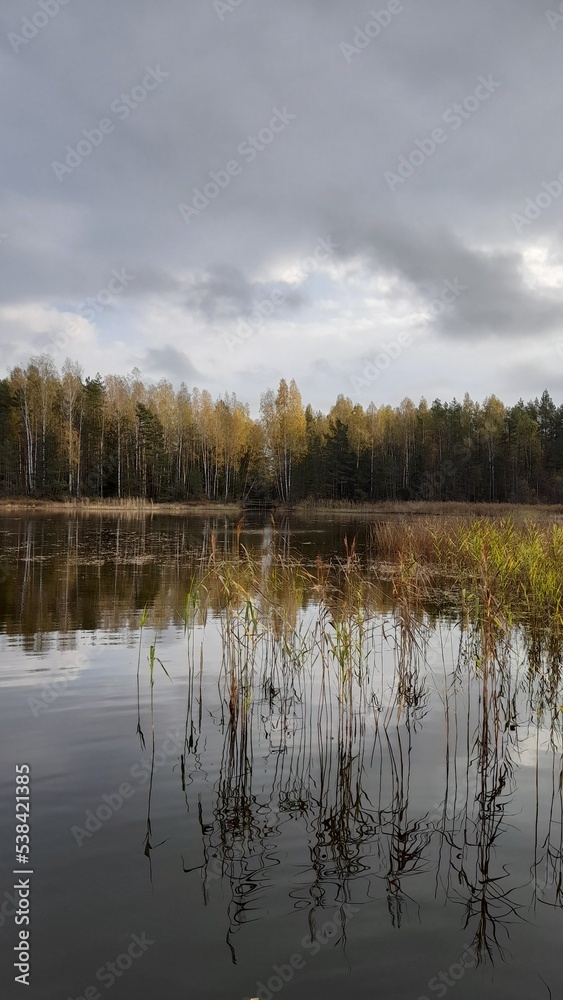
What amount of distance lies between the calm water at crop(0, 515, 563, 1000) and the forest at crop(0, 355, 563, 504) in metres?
51.7

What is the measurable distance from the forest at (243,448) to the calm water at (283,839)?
5169cm

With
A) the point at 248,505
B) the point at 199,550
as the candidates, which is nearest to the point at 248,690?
the point at 199,550

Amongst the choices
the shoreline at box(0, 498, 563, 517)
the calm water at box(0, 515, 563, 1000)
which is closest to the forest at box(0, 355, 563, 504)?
the shoreline at box(0, 498, 563, 517)

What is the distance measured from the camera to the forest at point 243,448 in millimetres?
57250

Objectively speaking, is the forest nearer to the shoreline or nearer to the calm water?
the shoreline

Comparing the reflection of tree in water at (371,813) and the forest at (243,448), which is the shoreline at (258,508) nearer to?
the forest at (243,448)

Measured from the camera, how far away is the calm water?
3.15 metres

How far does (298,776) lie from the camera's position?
203 inches

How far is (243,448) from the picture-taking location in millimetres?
67250

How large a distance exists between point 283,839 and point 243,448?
209ft

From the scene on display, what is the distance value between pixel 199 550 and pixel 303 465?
Result: 147 feet

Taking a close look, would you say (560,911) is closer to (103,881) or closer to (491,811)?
(491,811)

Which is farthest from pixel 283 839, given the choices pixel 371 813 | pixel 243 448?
pixel 243 448

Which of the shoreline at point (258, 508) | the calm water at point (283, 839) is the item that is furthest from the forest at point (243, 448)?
the calm water at point (283, 839)
